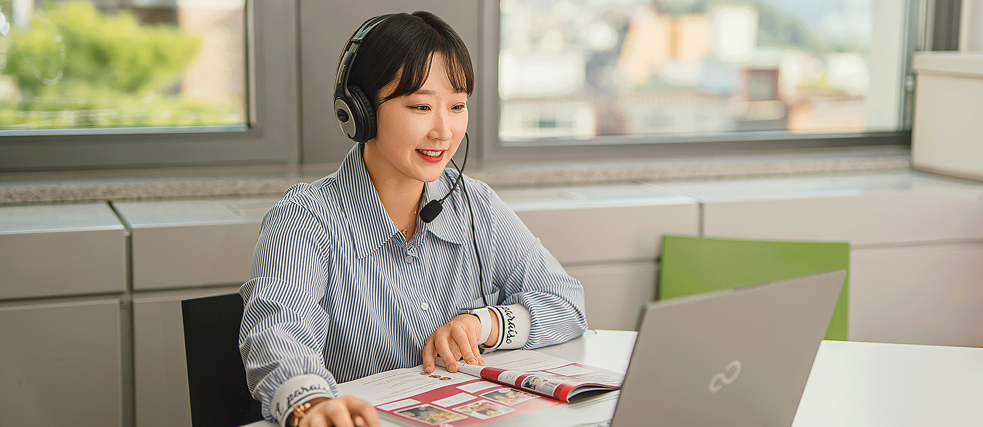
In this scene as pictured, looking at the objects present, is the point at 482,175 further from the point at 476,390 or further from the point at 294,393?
the point at 294,393

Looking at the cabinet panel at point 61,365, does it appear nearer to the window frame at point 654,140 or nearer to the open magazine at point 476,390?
A: the open magazine at point 476,390

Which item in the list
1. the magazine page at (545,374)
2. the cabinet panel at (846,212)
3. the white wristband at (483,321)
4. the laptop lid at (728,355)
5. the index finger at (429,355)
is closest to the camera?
the laptop lid at (728,355)

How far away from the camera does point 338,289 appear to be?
1.27 meters

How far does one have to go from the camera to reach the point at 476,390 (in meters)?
1.07

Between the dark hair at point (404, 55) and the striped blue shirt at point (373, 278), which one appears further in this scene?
the dark hair at point (404, 55)

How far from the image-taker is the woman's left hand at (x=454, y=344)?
1.18 meters

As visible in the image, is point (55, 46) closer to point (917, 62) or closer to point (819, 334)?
point (819, 334)

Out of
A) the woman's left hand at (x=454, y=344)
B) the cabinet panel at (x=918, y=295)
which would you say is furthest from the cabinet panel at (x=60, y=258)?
the cabinet panel at (x=918, y=295)

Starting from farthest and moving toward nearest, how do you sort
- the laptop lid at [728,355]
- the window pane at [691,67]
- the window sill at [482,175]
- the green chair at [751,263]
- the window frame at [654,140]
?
the window pane at [691,67] → the window frame at [654,140] → the window sill at [482,175] → the green chair at [751,263] → the laptop lid at [728,355]

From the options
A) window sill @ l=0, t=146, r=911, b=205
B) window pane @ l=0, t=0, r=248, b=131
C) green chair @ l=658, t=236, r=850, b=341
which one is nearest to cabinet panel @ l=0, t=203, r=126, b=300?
window sill @ l=0, t=146, r=911, b=205

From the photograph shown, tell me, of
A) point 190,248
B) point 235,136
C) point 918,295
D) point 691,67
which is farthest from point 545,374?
point 691,67

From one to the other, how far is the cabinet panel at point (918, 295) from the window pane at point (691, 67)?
0.66 metres

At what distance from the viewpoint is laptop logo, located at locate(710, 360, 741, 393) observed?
842 millimetres

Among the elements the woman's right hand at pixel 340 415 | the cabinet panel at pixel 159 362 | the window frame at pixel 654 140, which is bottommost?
the cabinet panel at pixel 159 362
